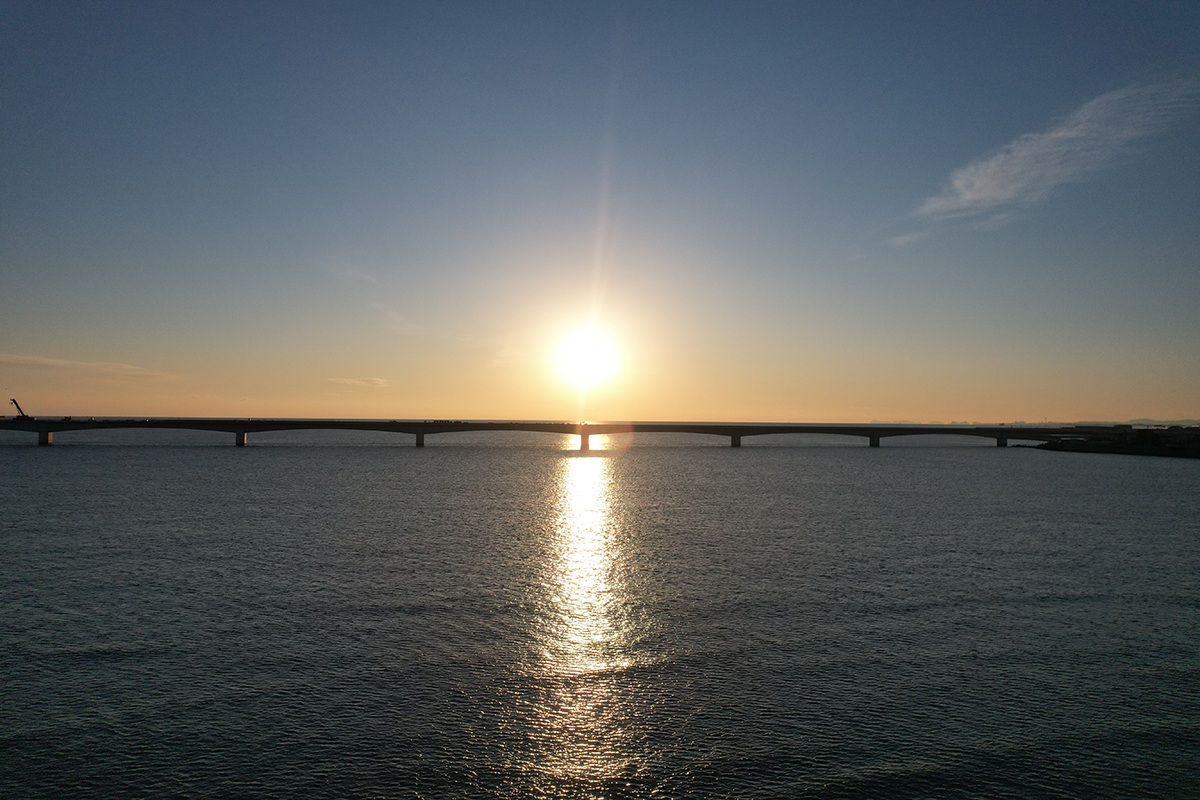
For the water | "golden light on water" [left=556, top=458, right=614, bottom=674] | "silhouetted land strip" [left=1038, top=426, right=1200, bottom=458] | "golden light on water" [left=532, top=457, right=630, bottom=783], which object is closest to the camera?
the water

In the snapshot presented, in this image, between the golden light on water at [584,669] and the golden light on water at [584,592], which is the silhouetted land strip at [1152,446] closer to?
the golden light on water at [584,592]

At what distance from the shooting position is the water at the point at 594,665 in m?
11.0

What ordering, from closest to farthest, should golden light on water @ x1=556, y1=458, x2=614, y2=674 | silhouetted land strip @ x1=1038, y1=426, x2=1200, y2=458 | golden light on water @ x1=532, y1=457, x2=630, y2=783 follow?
golden light on water @ x1=532, y1=457, x2=630, y2=783
golden light on water @ x1=556, y1=458, x2=614, y2=674
silhouetted land strip @ x1=1038, y1=426, x2=1200, y2=458

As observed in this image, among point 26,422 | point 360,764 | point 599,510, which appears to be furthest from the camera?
point 26,422

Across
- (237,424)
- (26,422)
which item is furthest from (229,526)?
(26,422)

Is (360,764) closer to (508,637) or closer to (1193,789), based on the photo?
(508,637)

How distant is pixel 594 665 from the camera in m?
16.3

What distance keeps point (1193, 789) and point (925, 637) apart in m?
8.14

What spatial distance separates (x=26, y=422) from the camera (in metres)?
182

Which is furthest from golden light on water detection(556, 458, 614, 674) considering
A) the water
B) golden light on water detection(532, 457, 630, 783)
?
the water

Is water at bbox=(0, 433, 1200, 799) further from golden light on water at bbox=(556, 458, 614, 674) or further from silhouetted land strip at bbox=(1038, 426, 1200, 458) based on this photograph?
silhouetted land strip at bbox=(1038, 426, 1200, 458)

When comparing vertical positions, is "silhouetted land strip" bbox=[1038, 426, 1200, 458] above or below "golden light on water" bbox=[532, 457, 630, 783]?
above

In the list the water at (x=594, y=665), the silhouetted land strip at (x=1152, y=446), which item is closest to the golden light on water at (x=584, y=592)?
the water at (x=594, y=665)

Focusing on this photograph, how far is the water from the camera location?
11.0 metres
